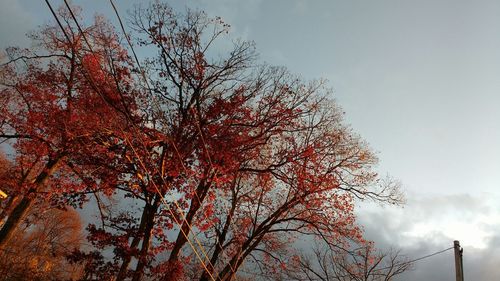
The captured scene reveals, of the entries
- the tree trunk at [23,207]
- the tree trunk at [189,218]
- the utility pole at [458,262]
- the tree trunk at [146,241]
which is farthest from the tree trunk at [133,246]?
the utility pole at [458,262]

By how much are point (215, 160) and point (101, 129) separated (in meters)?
3.90

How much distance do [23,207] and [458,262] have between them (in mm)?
15542

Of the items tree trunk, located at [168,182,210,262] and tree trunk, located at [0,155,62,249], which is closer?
tree trunk, located at [168,182,210,262]

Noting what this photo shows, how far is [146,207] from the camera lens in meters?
11.8

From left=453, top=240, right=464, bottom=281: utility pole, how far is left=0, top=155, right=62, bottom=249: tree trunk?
14.9m

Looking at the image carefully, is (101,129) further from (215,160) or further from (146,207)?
(215,160)

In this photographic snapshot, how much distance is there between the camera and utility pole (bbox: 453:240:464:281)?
1241cm

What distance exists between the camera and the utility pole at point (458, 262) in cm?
1241

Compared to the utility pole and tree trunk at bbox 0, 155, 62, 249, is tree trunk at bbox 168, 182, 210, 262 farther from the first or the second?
the utility pole

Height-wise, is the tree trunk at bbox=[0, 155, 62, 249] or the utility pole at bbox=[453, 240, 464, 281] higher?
the utility pole at bbox=[453, 240, 464, 281]

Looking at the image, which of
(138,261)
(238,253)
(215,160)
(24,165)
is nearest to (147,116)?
(215,160)

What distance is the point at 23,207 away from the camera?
13.7m

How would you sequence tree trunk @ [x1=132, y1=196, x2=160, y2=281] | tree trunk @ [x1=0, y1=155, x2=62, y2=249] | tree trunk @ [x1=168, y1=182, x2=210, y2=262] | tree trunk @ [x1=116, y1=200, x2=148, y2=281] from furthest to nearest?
1. tree trunk @ [x1=0, y1=155, x2=62, y2=249]
2. tree trunk @ [x1=168, y1=182, x2=210, y2=262]
3. tree trunk @ [x1=132, y1=196, x2=160, y2=281]
4. tree trunk @ [x1=116, y1=200, x2=148, y2=281]

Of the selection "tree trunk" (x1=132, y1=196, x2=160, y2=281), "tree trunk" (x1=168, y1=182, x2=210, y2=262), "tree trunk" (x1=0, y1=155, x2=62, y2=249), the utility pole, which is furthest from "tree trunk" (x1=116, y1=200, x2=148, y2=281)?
the utility pole
